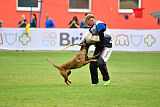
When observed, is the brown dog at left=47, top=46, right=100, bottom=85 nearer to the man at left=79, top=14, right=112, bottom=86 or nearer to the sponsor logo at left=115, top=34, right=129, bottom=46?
the man at left=79, top=14, right=112, bottom=86

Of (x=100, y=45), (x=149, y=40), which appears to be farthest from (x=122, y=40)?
(x=100, y=45)

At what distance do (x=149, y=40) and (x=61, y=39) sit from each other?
4436mm

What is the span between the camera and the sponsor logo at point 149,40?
23500 millimetres

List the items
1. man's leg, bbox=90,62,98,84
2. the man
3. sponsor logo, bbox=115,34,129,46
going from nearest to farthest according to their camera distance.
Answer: the man < man's leg, bbox=90,62,98,84 < sponsor logo, bbox=115,34,129,46

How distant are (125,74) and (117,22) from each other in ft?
52.8

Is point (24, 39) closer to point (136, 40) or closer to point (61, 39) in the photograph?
point (61, 39)

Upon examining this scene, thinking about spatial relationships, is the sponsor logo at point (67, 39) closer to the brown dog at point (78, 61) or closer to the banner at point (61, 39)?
the banner at point (61, 39)

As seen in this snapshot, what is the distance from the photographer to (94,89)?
9.45 m

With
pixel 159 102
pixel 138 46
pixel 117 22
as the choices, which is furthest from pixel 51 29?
pixel 159 102

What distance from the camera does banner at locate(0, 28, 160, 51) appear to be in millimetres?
23094

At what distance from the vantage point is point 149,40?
23.5 metres

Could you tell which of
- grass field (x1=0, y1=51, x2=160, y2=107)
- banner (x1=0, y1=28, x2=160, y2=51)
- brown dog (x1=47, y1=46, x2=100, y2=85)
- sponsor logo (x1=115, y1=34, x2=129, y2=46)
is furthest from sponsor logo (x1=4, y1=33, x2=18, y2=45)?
brown dog (x1=47, y1=46, x2=100, y2=85)

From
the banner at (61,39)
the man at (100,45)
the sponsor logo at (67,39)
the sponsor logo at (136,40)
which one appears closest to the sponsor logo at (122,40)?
the banner at (61,39)

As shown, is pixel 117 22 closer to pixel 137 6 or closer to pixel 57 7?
pixel 137 6
